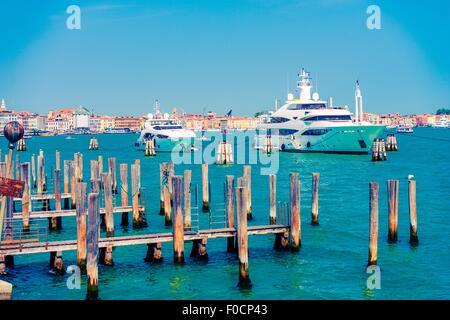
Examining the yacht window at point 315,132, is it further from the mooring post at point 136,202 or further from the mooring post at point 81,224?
the mooring post at point 81,224

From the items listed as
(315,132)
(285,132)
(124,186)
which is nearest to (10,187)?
(124,186)

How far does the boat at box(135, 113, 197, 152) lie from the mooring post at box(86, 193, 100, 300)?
67509 mm

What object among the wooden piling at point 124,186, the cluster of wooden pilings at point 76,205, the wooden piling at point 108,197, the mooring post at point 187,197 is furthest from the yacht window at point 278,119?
the mooring post at point 187,197

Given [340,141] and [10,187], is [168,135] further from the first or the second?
[10,187]

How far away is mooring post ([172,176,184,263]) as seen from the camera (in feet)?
65.2

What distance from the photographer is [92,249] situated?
16.3m

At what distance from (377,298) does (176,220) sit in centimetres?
594

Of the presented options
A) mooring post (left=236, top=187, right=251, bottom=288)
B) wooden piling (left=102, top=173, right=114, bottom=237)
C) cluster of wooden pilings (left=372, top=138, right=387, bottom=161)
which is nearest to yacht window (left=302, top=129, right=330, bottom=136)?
cluster of wooden pilings (left=372, top=138, right=387, bottom=161)

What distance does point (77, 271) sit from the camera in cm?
1939

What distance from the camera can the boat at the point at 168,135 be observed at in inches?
3361

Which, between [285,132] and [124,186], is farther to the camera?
[285,132]

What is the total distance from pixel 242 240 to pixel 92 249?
3.83 m

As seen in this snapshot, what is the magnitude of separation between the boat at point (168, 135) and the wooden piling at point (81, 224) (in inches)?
2562

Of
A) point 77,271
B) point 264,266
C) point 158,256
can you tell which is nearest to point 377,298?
point 264,266
